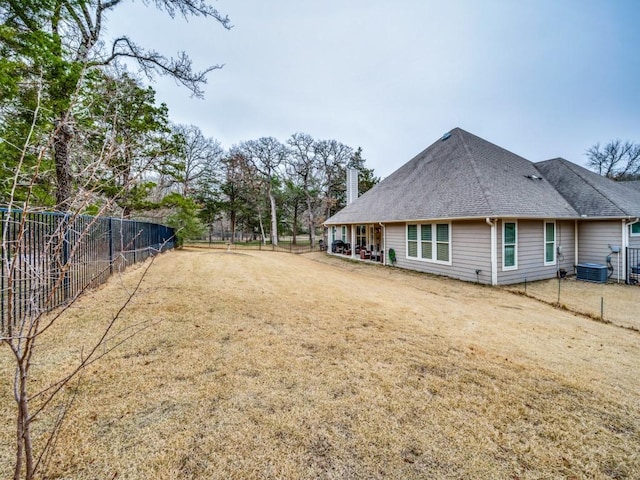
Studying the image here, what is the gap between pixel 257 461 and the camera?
1983 mm

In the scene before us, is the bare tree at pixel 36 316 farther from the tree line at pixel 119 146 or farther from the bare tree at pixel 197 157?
the bare tree at pixel 197 157

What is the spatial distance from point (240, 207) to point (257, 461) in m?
32.6

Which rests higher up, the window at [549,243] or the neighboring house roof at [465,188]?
the neighboring house roof at [465,188]

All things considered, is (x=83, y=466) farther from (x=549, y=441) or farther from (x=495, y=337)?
(x=495, y=337)

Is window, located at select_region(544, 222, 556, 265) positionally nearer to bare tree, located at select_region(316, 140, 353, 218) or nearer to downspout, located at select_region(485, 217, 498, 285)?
downspout, located at select_region(485, 217, 498, 285)

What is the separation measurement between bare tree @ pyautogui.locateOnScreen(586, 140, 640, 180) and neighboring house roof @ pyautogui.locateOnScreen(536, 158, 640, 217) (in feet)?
89.8

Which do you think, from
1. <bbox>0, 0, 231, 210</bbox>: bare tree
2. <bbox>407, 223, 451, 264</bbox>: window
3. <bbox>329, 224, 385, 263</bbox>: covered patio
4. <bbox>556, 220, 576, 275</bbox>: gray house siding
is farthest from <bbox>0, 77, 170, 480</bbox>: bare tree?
<bbox>556, 220, 576, 275</bbox>: gray house siding

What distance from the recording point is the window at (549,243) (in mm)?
9902

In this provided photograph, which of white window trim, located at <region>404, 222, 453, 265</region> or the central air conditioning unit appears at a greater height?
white window trim, located at <region>404, 222, 453, 265</region>

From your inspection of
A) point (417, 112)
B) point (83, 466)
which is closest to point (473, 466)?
point (83, 466)

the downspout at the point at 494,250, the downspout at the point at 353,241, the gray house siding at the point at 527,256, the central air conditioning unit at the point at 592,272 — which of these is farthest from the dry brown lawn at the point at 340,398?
the downspout at the point at 353,241

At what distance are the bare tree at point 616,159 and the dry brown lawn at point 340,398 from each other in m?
40.2

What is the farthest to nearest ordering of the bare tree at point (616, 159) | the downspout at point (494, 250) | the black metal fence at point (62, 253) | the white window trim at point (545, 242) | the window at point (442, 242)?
the bare tree at point (616, 159), the window at point (442, 242), the white window trim at point (545, 242), the downspout at point (494, 250), the black metal fence at point (62, 253)

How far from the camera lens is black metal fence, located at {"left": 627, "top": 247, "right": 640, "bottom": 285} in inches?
360
